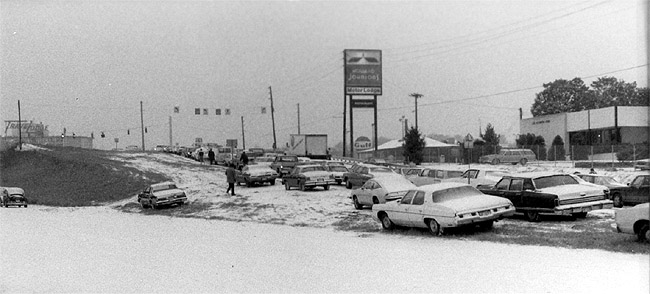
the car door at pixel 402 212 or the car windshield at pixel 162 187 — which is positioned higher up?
the car door at pixel 402 212

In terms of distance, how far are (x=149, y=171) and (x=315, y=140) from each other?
15635 mm

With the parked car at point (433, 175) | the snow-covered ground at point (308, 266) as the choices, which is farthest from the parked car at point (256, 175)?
the snow-covered ground at point (308, 266)

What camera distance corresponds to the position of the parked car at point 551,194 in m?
17.3

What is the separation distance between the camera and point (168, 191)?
33.0 meters

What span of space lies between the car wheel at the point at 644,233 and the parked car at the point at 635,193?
776 centimetres

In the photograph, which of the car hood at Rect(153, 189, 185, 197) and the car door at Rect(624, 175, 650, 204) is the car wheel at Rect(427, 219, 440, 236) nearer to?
the car door at Rect(624, 175, 650, 204)

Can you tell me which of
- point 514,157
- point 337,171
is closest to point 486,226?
point 337,171

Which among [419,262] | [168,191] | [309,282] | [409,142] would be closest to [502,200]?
[419,262]

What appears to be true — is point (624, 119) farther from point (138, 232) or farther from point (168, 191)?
point (138, 232)

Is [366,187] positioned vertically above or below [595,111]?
below

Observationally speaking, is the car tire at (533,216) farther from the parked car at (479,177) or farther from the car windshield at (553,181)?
the parked car at (479,177)

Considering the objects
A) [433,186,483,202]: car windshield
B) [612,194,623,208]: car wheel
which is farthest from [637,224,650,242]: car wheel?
[612,194,623,208]: car wheel

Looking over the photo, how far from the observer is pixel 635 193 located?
20.3 meters

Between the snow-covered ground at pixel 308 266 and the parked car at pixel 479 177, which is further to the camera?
the parked car at pixel 479 177
